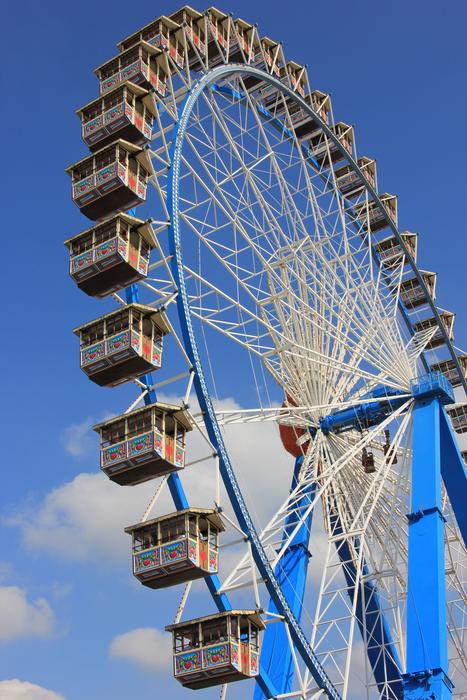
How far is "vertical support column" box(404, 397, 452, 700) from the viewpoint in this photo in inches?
687

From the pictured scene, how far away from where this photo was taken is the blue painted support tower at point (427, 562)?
17453mm

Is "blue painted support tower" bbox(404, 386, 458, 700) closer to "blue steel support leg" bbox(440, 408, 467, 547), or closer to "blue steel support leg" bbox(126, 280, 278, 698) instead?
"blue steel support leg" bbox(440, 408, 467, 547)

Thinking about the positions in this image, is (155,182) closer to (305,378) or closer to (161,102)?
(161,102)

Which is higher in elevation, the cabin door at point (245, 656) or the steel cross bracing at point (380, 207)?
the steel cross bracing at point (380, 207)

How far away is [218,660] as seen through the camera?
16.0m

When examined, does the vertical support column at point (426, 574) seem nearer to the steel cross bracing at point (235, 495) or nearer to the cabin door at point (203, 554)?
the steel cross bracing at point (235, 495)

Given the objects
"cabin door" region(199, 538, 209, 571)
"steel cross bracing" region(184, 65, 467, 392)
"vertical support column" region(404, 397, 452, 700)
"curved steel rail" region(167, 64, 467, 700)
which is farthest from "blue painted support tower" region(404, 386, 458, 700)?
"steel cross bracing" region(184, 65, 467, 392)

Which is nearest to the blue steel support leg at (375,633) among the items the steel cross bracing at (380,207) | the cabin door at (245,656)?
the cabin door at (245,656)

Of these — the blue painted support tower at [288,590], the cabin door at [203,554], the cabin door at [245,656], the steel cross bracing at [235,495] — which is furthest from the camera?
the blue painted support tower at [288,590]

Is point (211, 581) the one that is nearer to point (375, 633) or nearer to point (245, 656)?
point (245, 656)

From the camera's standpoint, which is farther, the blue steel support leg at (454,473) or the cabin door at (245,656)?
the blue steel support leg at (454,473)

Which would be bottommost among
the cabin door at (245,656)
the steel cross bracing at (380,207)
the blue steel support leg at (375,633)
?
the cabin door at (245,656)

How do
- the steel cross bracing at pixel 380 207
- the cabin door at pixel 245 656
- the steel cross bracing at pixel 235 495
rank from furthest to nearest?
the steel cross bracing at pixel 380 207, the steel cross bracing at pixel 235 495, the cabin door at pixel 245 656

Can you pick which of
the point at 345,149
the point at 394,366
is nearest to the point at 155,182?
the point at 394,366
